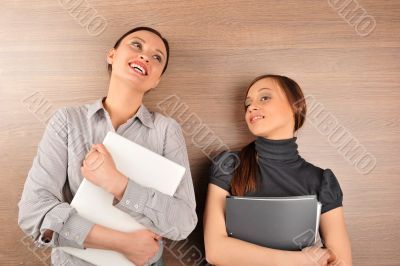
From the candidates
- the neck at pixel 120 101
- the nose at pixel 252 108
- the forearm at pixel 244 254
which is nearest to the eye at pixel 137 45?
the neck at pixel 120 101

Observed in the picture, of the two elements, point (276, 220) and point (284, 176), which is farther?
point (284, 176)

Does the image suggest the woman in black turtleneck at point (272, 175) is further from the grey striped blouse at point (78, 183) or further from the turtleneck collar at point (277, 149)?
the grey striped blouse at point (78, 183)

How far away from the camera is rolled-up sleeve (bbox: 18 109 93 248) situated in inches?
40.3

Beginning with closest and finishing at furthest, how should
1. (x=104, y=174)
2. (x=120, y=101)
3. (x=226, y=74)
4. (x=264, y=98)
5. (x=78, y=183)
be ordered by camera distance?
(x=104, y=174) < (x=78, y=183) < (x=120, y=101) < (x=264, y=98) < (x=226, y=74)

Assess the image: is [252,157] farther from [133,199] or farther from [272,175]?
[133,199]

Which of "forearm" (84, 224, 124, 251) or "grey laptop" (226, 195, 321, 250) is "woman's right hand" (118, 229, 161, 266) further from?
"grey laptop" (226, 195, 321, 250)

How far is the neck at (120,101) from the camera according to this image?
1271 mm

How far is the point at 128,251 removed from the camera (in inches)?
42.3

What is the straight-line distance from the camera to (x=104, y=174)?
3.38ft

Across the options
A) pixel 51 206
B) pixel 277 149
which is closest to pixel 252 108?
pixel 277 149

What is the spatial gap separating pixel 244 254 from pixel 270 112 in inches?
20.7

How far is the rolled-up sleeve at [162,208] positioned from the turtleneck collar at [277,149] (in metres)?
0.35

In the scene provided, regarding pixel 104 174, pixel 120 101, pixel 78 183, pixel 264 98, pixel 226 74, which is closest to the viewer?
pixel 104 174

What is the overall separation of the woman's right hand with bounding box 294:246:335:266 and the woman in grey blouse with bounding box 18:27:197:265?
1.23 ft
